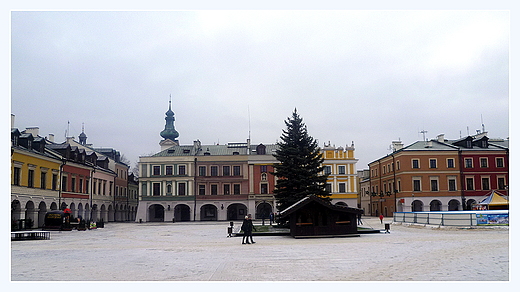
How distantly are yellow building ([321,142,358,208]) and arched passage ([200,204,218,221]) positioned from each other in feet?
49.0

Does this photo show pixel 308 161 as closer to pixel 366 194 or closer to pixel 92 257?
pixel 92 257

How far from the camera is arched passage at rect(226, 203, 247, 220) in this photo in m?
59.7

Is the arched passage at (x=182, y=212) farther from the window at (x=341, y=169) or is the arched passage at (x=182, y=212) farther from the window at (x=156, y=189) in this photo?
the window at (x=341, y=169)

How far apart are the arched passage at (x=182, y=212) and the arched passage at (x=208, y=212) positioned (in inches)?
72.5

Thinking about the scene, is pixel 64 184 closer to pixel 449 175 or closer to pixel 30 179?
pixel 30 179

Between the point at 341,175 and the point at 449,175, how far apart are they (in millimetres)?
12784

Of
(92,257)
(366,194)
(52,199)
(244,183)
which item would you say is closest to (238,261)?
(92,257)

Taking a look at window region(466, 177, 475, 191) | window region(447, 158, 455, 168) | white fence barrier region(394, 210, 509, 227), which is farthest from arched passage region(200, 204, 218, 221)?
white fence barrier region(394, 210, 509, 227)

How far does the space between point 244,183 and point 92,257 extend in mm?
41628

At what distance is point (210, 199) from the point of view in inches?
2271

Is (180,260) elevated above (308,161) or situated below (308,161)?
below

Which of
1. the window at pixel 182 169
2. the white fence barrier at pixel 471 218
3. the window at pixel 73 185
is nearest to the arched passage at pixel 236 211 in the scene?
the window at pixel 182 169

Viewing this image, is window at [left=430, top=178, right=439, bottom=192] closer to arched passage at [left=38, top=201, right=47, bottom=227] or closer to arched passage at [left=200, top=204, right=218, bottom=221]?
arched passage at [left=200, top=204, right=218, bottom=221]

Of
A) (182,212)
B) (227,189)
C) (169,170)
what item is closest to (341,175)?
(227,189)
